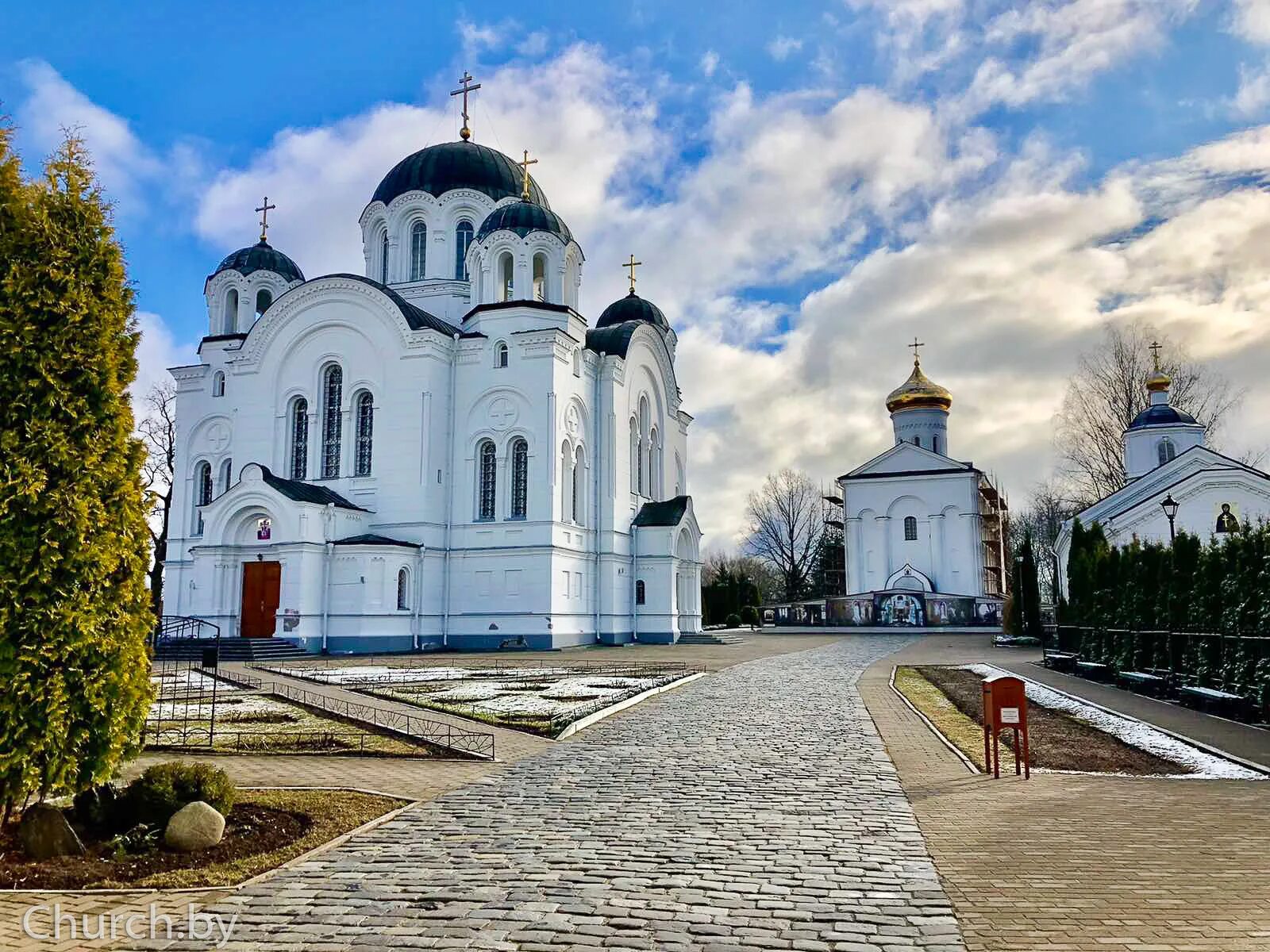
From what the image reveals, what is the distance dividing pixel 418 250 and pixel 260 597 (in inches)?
639

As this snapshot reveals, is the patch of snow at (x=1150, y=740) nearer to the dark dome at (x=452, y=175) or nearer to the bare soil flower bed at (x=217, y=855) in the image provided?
the bare soil flower bed at (x=217, y=855)

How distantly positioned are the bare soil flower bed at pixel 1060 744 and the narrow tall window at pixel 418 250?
2940cm

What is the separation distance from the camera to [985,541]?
7200cm

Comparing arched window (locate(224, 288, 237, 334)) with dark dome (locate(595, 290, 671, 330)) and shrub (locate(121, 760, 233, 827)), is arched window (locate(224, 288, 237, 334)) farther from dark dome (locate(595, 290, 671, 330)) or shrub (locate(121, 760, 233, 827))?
shrub (locate(121, 760, 233, 827))

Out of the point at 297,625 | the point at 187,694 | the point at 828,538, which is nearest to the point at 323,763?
the point at 187,694

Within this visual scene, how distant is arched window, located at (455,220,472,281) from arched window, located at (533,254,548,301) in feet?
12.3

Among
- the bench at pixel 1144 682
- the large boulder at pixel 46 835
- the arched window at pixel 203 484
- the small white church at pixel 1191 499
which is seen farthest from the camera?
the arched window at pixel 203 484

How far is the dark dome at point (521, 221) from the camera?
119ft

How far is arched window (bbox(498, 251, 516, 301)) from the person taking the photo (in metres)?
36.2

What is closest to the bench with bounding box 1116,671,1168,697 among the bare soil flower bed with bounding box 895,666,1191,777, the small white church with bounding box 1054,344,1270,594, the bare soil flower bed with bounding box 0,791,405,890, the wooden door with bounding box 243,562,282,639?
the bare soil flower bed with bounding box 895,666,1191,777

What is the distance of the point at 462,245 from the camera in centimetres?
4062

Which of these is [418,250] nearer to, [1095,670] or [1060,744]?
[1095,670]

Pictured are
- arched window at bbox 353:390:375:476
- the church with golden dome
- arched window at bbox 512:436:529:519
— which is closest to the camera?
arched window at bbox 512:436:529:519

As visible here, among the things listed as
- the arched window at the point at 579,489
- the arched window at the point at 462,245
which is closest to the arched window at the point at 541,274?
the arched window at the point at 462,245
